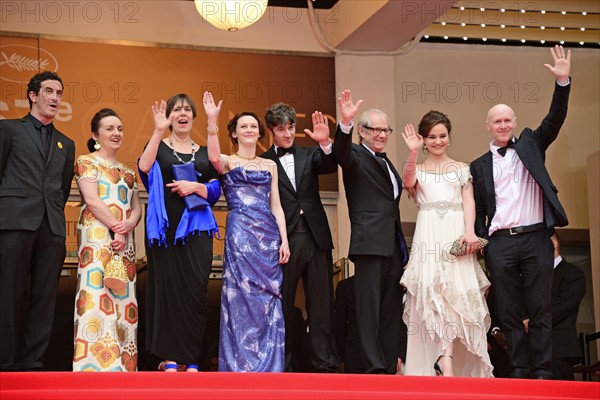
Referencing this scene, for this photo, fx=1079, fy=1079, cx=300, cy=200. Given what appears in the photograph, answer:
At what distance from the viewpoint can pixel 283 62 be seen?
8.38 m

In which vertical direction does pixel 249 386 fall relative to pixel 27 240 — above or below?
below

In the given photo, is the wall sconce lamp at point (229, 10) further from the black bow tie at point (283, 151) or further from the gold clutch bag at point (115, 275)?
the gold clutch bag at point (115, 275)

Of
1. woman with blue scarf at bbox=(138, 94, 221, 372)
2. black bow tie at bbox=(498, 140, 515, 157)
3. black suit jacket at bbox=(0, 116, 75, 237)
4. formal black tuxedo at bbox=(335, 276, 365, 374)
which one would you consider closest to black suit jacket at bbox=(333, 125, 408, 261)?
formal black tuxedo at bbox=(335, 276, 365, 374)

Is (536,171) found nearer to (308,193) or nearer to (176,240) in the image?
(308,193)

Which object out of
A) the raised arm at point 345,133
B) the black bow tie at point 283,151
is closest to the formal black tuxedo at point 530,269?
the raised arm at point 345,133

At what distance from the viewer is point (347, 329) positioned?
6.17 metres

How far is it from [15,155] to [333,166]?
5.34 ft

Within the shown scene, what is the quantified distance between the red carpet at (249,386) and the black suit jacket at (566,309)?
1949mm

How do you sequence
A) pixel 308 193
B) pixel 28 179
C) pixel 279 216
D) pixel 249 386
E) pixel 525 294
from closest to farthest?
1. pixel 249 386
2. pixel 28 179
3. pixel 525 294
4. pixel 279 216
5. pixel 308 193

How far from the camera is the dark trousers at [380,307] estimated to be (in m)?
5.43

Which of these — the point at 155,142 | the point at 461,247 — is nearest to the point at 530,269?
the point at 461,247

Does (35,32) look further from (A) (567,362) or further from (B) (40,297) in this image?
(A) (567,362)

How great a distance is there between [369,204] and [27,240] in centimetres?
175

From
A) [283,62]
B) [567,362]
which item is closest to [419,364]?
[567,362]
